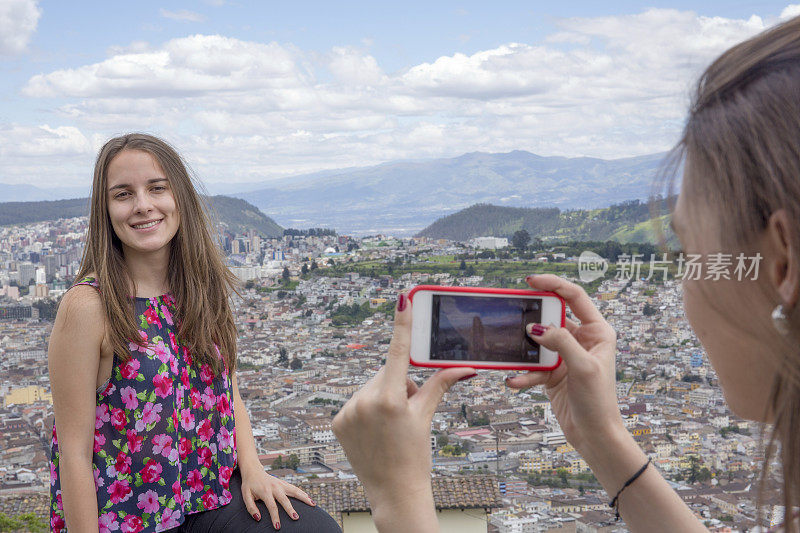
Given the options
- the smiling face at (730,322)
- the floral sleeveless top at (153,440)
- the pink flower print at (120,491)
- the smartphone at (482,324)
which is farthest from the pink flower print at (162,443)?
the smiling face at (730,322)

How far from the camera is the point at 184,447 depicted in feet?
5.74

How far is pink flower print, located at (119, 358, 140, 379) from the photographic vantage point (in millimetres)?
1646

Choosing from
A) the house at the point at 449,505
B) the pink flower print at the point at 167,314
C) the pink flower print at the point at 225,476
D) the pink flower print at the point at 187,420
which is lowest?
the house at the point at 449,505

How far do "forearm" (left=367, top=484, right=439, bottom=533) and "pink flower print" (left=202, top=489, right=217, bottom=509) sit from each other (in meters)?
1.16

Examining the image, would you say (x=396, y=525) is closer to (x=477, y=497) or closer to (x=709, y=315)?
(x=709, y=315)

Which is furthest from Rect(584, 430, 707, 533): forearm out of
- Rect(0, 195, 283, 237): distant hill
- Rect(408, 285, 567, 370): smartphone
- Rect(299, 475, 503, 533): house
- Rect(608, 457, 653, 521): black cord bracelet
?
Rect(0, 195, 283, 237): distant hill

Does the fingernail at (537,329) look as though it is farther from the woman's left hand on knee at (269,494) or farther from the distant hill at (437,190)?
the distant hill at (437,190)

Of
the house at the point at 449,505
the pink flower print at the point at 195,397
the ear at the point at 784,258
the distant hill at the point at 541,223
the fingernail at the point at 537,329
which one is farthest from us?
the distant hill at the point at 541,223

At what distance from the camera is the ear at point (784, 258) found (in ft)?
1.98

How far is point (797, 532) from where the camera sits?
69cm

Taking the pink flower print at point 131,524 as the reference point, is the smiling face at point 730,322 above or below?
above

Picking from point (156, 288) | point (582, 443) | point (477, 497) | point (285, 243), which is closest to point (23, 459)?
point (477, 497)

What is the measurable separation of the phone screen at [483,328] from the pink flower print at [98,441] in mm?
1070

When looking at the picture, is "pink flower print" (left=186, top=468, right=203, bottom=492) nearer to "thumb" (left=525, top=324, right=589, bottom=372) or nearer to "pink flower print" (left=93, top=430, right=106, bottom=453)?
"pink flower print" (left=93, top=430, right=106, bottom=453)
